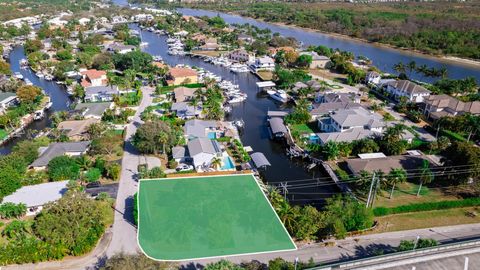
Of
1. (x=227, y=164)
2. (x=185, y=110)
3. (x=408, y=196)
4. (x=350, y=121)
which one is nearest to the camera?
(x=408, y=196)

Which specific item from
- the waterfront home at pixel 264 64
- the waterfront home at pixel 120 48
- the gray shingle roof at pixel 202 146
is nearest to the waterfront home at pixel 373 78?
the waterfront home at pixel 264 64

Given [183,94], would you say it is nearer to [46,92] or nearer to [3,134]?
[3,134]

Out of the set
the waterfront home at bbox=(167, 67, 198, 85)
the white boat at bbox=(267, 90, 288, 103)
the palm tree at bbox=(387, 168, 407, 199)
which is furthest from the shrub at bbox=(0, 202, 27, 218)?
the white boat at bbox=(267, 90, 288, 103)

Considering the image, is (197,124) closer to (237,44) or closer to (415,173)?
(415,173)

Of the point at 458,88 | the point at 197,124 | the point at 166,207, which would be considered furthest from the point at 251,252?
the point at 458,88

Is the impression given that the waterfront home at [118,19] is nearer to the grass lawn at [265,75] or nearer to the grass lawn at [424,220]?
the grass lawn at [265,75]

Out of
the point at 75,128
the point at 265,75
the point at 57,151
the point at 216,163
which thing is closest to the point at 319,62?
the point at 265,75
